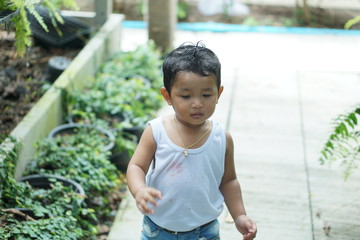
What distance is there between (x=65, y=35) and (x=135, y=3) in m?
4.00

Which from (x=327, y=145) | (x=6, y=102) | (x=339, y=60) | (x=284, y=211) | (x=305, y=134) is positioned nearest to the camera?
(x=327, y=145)

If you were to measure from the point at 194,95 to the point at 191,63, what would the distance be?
0.50ft

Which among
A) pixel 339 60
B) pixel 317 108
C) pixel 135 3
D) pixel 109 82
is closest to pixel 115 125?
pixel 109 82

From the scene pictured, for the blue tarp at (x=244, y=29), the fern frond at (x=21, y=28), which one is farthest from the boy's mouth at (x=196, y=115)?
the blue tarp at (x=244, y=29)

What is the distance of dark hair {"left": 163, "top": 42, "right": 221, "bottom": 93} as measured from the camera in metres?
2.84

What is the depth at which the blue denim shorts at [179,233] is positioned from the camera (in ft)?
10.2

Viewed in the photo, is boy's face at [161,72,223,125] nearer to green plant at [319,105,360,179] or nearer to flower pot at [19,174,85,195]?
green plant at [319,105,360,179]

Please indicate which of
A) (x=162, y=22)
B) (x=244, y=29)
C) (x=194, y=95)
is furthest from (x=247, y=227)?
(x=244, y=29)

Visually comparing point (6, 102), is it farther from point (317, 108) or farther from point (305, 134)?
point (317, 108)

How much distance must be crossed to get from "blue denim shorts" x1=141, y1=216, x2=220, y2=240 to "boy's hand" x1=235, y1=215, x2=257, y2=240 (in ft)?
0.51

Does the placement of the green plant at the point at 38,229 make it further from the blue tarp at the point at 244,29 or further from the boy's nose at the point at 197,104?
the blue tarp at the point at 244,29

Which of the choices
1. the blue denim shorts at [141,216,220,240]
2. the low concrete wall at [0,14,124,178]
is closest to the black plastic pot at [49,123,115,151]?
the low concrete wall at [0,14,124,178]

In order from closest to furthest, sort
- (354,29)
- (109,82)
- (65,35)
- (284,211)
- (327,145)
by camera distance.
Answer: (327,145) < (284,211) < (109,82) < (65,35) < (354,29)

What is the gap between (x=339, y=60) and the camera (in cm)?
884
